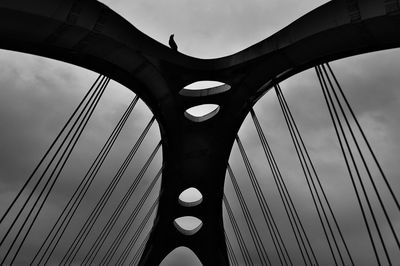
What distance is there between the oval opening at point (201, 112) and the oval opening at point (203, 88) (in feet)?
5.18

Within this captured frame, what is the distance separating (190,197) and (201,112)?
10.5m

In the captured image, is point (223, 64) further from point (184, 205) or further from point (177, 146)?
point (184, 205)

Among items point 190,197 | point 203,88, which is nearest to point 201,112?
point 203,88

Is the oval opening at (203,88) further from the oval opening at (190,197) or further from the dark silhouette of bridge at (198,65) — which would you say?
the oval opening at (190,197)

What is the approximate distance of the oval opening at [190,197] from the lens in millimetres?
33969

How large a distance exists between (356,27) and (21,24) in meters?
12.1

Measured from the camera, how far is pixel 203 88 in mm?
24828

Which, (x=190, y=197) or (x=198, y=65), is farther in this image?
(x=190, y=197)

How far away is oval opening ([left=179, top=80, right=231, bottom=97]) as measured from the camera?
2427cm

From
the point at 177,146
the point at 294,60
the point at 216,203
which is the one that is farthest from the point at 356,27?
the point at 216,203

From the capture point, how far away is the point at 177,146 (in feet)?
92.3

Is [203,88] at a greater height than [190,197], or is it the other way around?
[203,88]

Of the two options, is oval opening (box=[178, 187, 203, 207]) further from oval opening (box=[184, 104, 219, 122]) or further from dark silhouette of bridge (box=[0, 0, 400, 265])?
oval opening (box=[184, 104, 219, 122])

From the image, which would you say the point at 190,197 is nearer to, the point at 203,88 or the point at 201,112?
the point at 201,112
